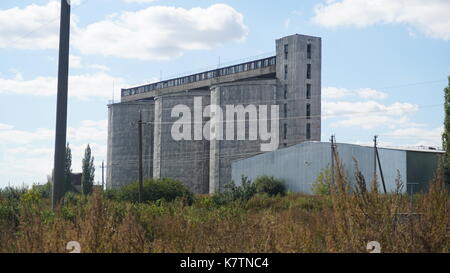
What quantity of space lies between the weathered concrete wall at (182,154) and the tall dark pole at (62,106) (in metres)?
48.8

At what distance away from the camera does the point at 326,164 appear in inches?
1854

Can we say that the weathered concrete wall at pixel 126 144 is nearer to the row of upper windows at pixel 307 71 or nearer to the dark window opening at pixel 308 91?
the row of upper windows at pixel 307 71

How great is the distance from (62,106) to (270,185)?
39498 millimetres

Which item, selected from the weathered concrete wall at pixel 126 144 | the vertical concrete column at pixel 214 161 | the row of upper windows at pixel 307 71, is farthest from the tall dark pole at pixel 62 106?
the weathered concrete wall at pixel 126 144

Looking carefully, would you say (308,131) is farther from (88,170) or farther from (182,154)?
(88,170)

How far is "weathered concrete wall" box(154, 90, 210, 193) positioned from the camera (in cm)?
6031

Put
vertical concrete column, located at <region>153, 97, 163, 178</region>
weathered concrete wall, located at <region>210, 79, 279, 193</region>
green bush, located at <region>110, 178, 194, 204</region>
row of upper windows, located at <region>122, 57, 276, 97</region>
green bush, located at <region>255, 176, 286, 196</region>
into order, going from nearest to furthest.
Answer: green bush, located at <region>110, 178, 194, 204</region>, green bush, located at <region>255, 176, 286, 196</region>, weathered concrete wall, located at <region>210, 79, 279, 193</region>, vertical concrete column, located at <region>153, 97, 163, 178</region>, row of upper windows, located at <region>122, 57, 276, 97</region>

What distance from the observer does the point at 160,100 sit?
2486 inches

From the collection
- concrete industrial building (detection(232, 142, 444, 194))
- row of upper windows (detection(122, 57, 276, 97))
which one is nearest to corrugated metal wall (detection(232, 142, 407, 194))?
concrete industrial building (detection(232, 142, 444, 194))

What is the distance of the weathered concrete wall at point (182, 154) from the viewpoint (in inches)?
2375

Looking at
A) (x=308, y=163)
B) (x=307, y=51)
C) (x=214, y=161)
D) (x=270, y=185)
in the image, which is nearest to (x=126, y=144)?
(x=214, y=161)

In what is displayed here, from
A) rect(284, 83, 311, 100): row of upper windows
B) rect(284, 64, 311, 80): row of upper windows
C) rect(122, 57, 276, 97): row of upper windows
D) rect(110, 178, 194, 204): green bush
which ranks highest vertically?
rect(122, 57, 276, 97): row of upper windows

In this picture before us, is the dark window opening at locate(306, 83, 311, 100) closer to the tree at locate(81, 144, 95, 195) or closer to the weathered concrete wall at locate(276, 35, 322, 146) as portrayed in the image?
the weathered concrete wall at locate(276, 35, 322, 146)
